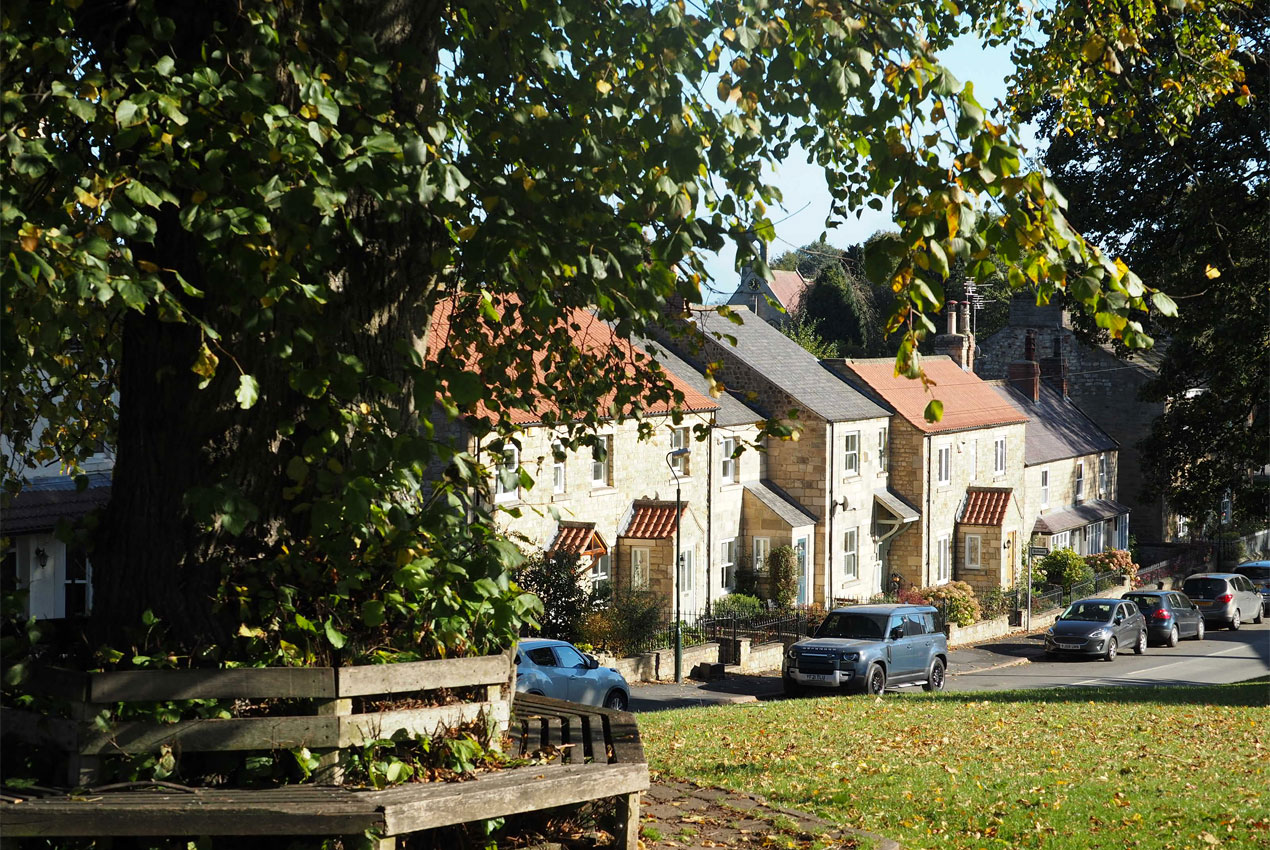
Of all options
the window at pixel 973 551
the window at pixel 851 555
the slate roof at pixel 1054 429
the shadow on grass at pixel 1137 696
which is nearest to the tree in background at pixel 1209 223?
the shadow on grass at pixel 1137 696

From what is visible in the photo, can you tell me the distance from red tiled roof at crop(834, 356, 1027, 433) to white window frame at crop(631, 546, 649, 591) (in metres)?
12.9

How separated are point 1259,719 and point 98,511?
54.3 feet

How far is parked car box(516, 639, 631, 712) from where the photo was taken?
60.2 feet

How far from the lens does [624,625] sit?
2980 cm

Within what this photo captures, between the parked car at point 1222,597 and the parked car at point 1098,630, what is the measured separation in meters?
7.23

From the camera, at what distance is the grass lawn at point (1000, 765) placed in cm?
937

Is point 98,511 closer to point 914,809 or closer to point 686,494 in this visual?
point 914,809

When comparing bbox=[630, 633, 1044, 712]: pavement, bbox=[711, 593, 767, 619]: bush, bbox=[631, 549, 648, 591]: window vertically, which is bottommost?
bbox=[630, 633, 1044, 712]: pavement

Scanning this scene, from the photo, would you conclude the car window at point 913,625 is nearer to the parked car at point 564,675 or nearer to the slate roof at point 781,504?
the parked car at point 564,675

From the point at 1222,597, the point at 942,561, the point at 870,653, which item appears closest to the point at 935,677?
the point at 870,653

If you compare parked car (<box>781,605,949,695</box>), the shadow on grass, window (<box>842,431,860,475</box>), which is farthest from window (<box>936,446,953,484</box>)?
the shadow on grass

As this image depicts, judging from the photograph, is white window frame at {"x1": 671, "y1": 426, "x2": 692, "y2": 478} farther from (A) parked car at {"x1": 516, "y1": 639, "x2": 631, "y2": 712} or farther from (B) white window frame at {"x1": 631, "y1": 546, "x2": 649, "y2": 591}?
(A) parked car at {"x1": 516, "y1": 639, "x2": 631, "y2": 712}

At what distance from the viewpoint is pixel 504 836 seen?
663 cm

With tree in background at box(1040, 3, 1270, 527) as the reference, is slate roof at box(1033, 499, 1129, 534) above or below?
below
